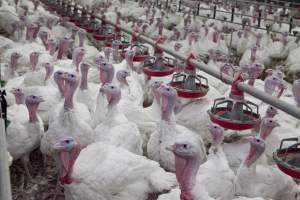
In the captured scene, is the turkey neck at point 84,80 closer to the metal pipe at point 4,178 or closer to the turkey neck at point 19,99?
the turkey neck at point 19,99

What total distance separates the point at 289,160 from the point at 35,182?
315cm

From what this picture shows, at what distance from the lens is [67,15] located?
1153 cm

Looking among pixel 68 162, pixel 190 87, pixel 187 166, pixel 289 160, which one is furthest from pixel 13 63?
pixel 289 160

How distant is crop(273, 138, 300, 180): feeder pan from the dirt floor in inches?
102

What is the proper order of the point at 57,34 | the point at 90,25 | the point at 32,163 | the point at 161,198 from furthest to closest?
the point at 57,34, the point at 90,25, the point at 32,163, the point at 161,198

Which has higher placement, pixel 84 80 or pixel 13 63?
pixel 84 80

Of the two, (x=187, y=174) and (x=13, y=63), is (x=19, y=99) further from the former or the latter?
(x=187, y=174)

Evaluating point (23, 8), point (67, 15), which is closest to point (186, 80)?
point (67, 15)

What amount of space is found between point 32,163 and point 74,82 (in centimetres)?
128

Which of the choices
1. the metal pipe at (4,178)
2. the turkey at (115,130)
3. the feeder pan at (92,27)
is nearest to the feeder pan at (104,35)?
the feeder pan at (92,27)

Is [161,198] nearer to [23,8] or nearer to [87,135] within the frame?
[87,135]

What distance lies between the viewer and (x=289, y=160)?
→ 8.60 ft

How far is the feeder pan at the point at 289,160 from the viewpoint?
2.48 m

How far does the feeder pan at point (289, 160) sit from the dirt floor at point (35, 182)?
8.51 ft
